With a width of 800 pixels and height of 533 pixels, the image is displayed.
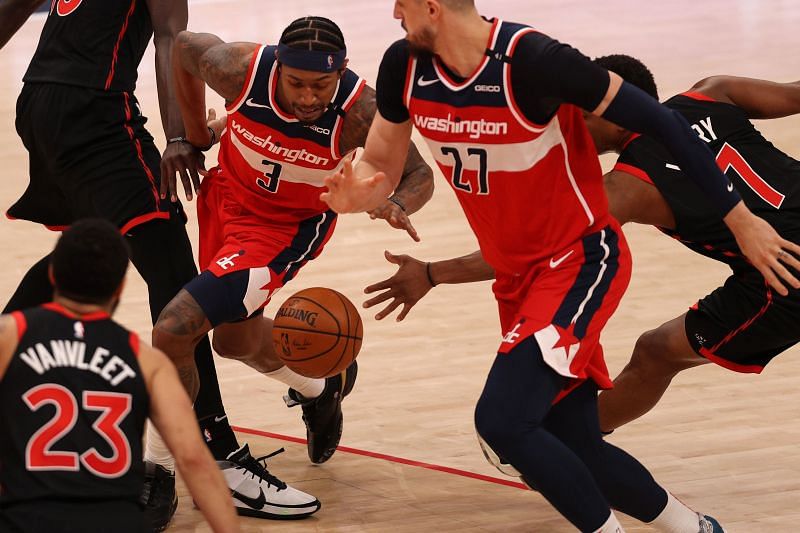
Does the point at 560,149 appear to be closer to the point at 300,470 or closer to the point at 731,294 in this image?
the point at 731,294

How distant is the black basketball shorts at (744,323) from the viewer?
473 cm

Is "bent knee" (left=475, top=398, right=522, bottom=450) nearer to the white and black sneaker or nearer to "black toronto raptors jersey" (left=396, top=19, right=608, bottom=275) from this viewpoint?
"black toronto raptors jersey" (left=396, top=19, right=608, bottom=275)

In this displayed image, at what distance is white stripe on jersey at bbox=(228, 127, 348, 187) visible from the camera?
5094 mm

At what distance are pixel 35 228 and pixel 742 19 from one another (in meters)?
9.71

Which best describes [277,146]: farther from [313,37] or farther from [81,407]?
[81,407]

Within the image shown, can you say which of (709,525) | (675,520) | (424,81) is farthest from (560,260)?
(709,525)

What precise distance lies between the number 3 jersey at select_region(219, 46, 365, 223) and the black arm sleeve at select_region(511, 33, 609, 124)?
1165 millimetres

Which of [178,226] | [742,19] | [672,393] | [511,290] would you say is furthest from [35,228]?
[742,19]

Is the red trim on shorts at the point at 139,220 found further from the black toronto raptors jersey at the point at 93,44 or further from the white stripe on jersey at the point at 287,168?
the black toronto raptors jersey at the point at 93,44

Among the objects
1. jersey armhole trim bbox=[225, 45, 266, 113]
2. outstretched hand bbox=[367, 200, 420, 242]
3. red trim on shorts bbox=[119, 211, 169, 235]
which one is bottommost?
red trim on shorts bbox=[119, 211, 169, 235]

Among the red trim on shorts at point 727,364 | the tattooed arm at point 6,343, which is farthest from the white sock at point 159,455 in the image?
the red trim on shorts at point 727,364

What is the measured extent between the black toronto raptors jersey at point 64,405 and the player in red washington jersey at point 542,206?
119cm

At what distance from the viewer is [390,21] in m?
16.4

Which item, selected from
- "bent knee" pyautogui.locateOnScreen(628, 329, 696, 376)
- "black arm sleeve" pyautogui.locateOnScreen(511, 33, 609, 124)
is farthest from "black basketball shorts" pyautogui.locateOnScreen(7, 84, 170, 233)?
"bent knee" pyautogui.locateOnScreen(628, 329, 696, 376)
